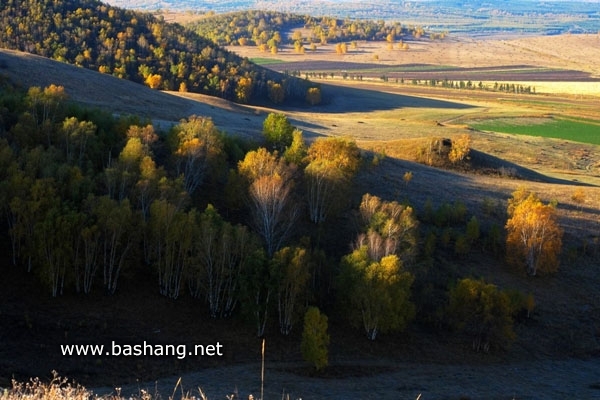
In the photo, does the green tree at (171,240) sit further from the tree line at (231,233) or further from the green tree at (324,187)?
the green tree at (324,187)

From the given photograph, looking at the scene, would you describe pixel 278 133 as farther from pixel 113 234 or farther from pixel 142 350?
pixel 142 350

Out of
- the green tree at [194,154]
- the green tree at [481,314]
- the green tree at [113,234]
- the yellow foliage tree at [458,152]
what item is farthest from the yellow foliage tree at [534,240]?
the green tree at [113,234]

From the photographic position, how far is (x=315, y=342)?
3325 cm

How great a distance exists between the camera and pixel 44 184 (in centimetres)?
3747

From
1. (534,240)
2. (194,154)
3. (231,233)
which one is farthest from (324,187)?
(534,240)

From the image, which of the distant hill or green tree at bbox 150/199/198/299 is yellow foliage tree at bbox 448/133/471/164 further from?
the distant hill

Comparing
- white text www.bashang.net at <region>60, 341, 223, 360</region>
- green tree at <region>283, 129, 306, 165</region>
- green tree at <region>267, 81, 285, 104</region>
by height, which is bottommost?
white text www.bashang.net at <region>60, 341, 223, 360</region>

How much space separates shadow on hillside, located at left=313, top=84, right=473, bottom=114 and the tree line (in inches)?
3481

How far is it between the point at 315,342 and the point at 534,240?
73.8 ft

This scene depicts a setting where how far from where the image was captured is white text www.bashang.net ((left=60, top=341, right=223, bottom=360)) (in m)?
32.7

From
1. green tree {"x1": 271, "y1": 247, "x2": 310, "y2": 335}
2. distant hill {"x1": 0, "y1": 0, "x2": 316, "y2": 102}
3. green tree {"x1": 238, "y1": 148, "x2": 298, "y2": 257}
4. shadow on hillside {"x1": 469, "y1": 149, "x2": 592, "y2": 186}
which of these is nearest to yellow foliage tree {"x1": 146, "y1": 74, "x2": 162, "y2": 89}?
distant hill {"x1": 0, "y1": 0, "x2": 316, "y2": 102}

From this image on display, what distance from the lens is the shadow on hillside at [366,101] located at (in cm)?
14112

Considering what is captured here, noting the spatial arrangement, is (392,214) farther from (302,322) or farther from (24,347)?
(24,347)

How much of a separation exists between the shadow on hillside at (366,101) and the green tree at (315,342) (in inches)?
4124
